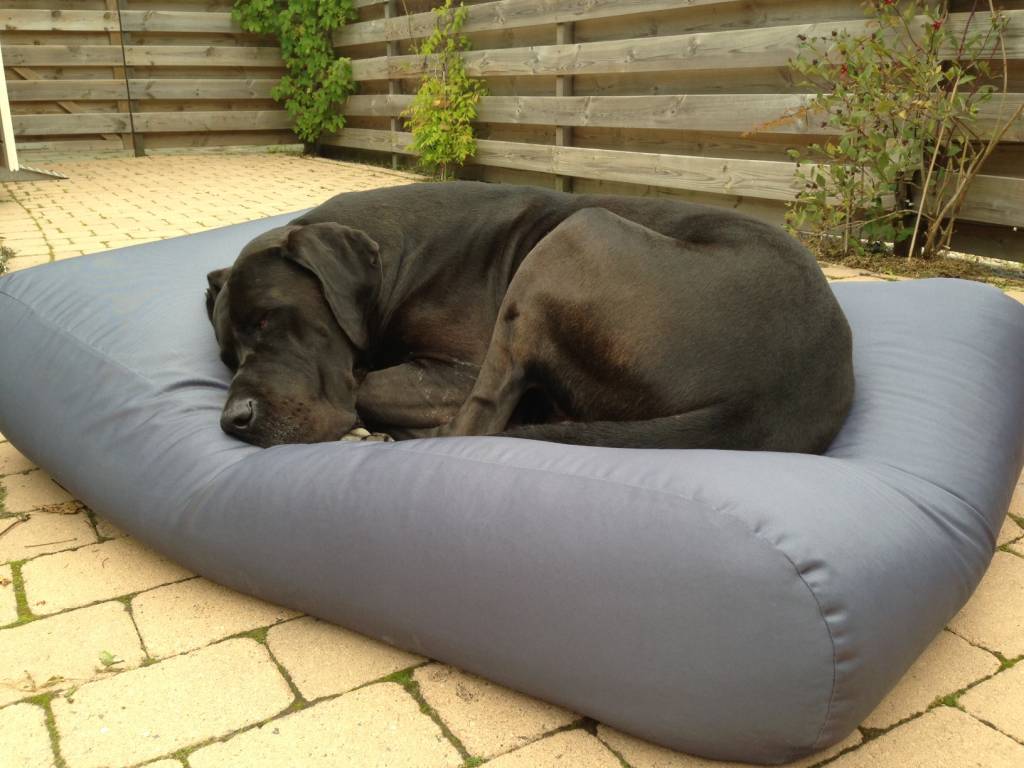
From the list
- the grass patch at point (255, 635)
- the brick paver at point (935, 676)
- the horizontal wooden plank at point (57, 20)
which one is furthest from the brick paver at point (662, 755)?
the horizontal wooden plank at point (57, 20)

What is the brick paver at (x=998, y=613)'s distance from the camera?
91.6 inches

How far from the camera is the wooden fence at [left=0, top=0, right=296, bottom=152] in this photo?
12.4 meters

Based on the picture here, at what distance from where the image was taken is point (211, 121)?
13641 mm

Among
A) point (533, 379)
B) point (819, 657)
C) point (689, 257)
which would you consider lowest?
point (819, 657)

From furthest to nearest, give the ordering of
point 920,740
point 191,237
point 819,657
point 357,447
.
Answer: point 191,237
point 357,447
point 920,740
point 819,657

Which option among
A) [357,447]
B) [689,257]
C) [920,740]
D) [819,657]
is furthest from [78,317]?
[920,740]

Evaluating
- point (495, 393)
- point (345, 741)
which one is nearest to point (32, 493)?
point (495, 393)

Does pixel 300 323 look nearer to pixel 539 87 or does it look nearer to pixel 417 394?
pixel 417 394

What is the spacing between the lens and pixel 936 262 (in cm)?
572

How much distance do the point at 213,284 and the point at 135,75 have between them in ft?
37.7

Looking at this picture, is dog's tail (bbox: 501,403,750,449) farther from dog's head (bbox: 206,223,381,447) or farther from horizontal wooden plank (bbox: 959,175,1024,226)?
horizontal wooden plank (bbox: 959,175,1024,226)

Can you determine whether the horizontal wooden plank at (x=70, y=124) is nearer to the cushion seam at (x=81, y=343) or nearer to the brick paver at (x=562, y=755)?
the cushion seam at (x=81, y=343)

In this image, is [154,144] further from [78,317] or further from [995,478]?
[995,478]

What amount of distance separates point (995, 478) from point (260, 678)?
1942 mm
